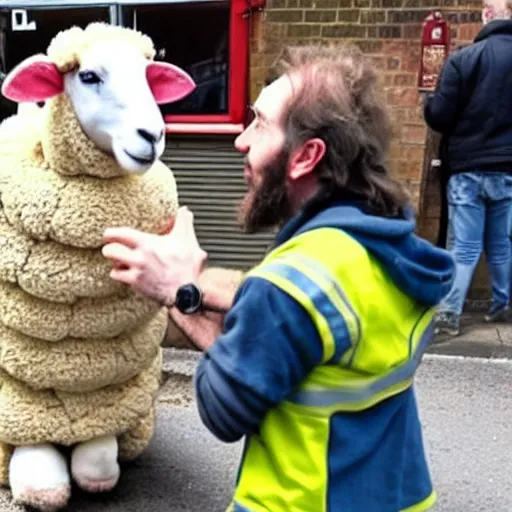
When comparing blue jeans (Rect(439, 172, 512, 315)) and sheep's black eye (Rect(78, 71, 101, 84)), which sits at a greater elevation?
sheep's black eye (Rect(78, 71, 101, 84))

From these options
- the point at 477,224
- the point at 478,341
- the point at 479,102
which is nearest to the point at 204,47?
the point at 479,102

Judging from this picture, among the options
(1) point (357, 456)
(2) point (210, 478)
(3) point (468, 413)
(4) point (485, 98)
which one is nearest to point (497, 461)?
(3) point (468, 413)

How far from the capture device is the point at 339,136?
5.84 ft

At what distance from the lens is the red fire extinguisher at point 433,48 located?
5645 mm

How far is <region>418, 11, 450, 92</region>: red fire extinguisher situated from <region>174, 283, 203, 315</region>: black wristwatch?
4.11m

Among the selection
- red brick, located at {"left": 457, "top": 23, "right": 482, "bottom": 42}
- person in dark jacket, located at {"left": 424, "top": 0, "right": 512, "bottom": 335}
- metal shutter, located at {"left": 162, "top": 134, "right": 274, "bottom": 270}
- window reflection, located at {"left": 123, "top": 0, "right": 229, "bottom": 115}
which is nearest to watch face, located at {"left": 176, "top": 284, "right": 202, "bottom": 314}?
person in dark jacket, located at {"left": 424, "top": 0, "right": 512, "bottom": 335}

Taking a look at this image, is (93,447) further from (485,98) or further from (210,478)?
(485,98)

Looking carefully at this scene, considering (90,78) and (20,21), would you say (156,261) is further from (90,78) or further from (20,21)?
(20,21)

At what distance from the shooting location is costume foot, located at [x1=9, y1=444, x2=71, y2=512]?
3295mm

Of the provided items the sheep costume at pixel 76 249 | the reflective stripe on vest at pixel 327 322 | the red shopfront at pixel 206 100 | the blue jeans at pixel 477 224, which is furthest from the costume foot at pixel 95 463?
the blue jeans at pixel 477 224

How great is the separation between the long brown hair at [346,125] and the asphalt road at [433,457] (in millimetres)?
2086

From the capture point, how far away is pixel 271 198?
1845mm

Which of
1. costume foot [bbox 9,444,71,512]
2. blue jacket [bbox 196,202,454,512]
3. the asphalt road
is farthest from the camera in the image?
the asphalt road

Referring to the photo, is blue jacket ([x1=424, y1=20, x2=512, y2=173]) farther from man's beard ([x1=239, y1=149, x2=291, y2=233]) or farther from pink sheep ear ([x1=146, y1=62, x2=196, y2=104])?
man's beard ([x1=239, y1=149, x2=291, y2=233])
